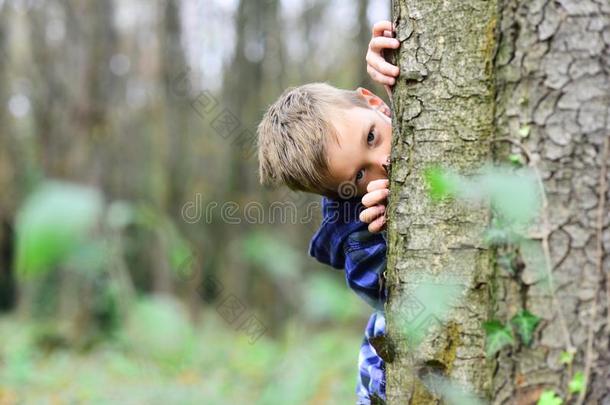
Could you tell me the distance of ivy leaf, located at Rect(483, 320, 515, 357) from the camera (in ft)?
4.93

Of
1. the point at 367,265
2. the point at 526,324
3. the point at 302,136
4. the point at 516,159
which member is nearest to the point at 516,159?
the point at 516,159

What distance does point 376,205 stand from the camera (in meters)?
2.02

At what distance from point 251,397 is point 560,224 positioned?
4.92m

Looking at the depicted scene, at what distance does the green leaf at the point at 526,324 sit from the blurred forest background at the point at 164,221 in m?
0.38

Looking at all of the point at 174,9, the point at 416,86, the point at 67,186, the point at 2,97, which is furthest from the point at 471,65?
the point at 2,97

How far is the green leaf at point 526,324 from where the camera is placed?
4.79 ft

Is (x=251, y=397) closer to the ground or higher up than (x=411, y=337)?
closer to the ground

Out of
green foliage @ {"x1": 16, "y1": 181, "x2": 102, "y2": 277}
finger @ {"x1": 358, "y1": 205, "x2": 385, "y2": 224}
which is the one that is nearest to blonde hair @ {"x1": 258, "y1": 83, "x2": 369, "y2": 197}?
finger @ {"x1": 358, "y1": 205, "x2": 385, "y2": 224}

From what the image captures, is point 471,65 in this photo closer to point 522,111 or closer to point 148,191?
point 522,111

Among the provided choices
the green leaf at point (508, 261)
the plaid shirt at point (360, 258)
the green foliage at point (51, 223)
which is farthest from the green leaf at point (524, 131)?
the green foliage at point (51, 223)

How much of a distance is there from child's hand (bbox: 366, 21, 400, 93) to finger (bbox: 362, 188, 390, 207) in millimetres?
305

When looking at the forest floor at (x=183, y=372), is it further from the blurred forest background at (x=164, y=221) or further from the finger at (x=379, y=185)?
the finger at (x=379, y=185)

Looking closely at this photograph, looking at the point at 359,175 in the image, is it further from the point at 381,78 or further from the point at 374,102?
the point at 381,78

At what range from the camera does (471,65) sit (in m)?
1.63
